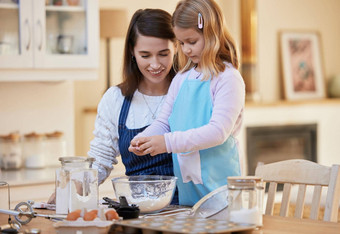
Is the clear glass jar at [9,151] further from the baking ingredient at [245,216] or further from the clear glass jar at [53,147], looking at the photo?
the baking ingredient at [245,216]

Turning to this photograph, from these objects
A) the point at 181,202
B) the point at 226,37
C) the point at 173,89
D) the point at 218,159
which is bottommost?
the point at 181,202

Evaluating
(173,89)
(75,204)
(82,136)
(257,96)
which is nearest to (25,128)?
(82,136)

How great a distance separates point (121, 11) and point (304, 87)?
7.59ft

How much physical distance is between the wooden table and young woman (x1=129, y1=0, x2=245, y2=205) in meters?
0.27

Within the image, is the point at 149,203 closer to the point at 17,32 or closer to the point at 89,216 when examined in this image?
the point at 89,216

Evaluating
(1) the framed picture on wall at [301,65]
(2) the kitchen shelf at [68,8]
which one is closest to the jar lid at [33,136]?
(2) the kitchen shelf at [68,8]

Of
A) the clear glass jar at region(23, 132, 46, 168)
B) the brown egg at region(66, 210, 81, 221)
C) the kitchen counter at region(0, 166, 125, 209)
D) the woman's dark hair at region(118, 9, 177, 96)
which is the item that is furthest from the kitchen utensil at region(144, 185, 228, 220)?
the clear glass jar at region(23, 132, 46, 168)

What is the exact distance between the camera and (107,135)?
Answer: 2283 millimetres

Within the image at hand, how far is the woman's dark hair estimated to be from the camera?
7.29ft

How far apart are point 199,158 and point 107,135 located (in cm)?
44

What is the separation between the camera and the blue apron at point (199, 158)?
1975 mm

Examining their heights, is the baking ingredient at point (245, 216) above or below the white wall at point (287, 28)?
below

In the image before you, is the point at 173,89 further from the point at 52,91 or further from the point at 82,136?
the point at 82,136

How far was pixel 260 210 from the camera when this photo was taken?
63.4 inches
